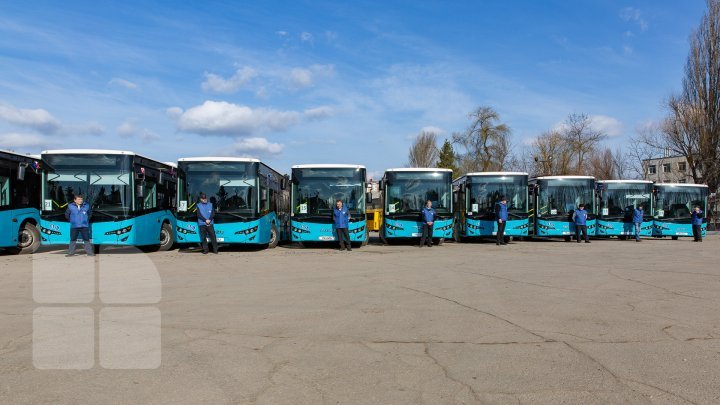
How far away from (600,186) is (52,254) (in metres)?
23.1

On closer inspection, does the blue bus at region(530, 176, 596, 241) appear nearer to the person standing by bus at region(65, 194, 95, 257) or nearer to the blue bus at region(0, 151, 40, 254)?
the person standing by bus at region(65, 194, 95, 257)

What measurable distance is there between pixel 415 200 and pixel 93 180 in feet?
35.7

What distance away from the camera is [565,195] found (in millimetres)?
25188

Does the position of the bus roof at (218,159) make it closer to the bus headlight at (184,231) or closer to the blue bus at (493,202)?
the bus headlight at (184,231)

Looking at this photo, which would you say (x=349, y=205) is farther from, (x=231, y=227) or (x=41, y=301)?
(x=41, y=301)

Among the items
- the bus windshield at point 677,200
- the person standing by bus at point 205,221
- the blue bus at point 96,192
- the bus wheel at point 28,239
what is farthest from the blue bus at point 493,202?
the bus wheel at point 28,239

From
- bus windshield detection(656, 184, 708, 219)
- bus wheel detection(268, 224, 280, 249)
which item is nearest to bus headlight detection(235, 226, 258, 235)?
bus wheel detection(268, 224, 280, 249)

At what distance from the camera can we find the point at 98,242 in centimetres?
1694

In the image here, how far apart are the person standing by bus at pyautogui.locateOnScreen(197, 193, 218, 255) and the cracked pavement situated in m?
5.45

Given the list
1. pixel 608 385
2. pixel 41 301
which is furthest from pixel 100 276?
pixel 608 385

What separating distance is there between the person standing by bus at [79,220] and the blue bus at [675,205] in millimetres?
24809

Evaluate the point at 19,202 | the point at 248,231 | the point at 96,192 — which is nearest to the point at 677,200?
the point at 248,231

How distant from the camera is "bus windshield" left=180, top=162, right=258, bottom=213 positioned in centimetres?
1845

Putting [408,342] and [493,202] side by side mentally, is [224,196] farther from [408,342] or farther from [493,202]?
[408,342]
